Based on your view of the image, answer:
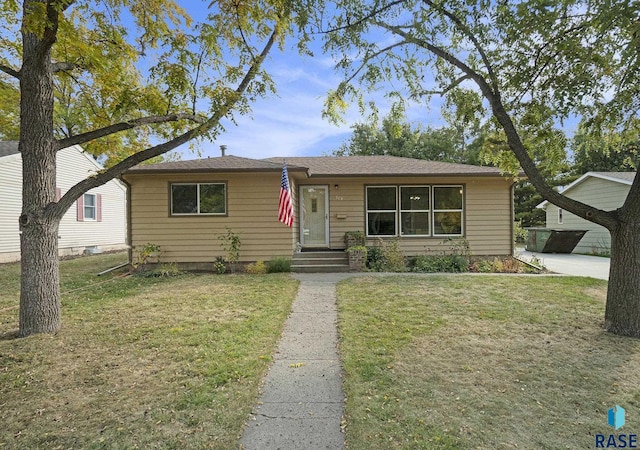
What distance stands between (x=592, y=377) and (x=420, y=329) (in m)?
1.83

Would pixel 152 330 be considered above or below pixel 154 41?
→ below

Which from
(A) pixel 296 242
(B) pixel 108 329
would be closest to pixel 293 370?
(B) pixel 108 329

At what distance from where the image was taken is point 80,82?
6137 millimetres

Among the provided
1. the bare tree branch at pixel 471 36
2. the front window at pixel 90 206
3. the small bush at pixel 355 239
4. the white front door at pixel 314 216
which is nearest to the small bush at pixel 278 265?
the white front door at pixel 314 216

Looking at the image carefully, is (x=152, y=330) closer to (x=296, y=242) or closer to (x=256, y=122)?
(x=256, y=122)

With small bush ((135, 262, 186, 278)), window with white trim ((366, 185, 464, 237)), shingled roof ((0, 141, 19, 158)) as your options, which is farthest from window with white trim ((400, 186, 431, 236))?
shingled roof ((0, 141, 19, 158))

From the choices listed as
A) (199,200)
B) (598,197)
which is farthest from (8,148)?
(598,197)

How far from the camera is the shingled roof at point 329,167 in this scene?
30.8 ft

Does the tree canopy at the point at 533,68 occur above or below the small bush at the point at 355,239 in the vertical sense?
above

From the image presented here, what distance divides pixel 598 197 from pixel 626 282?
1400cm

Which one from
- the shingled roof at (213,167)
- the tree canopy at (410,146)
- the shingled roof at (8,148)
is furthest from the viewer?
the tree canopy at (410,146)

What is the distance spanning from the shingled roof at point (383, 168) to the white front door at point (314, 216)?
0.74 metres

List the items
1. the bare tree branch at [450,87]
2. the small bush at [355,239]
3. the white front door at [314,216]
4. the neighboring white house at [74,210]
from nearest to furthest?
1. the bare tree branch at [450,87]
2. the small bush at [355,239]
3. the white front door at [314,216]
4. the neighboring white house at [74,210]

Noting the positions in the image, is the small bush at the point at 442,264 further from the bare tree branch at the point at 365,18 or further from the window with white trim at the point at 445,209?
the bare tree branch at the point at 365,18
